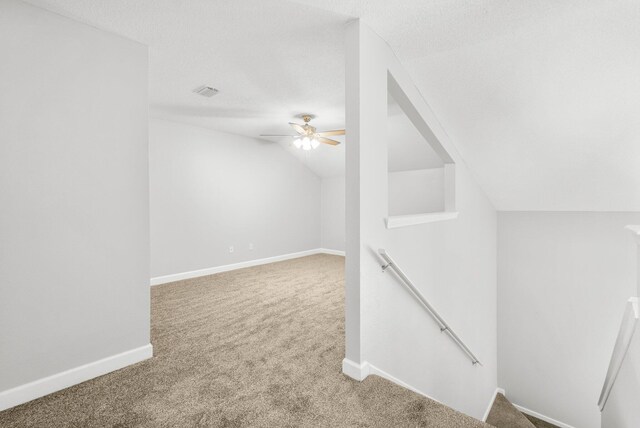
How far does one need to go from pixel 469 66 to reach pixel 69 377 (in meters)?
3.70

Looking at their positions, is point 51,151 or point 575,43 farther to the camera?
point 575,43

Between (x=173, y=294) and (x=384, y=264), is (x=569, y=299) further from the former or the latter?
(x=173, y=294)

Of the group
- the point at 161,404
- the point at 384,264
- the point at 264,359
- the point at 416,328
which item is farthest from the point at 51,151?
the point at 416,328

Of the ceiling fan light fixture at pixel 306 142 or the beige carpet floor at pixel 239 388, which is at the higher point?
the ceiling fan light fixture at pixel 306 142

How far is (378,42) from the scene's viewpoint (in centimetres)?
207

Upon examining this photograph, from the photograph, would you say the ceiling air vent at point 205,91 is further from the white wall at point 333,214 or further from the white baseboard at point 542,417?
the white baseboard at point 542,417

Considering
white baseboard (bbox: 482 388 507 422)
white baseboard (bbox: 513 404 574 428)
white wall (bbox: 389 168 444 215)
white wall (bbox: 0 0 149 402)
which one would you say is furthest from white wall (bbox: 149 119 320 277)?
white baseboard (bbox: 513 404 574 428)

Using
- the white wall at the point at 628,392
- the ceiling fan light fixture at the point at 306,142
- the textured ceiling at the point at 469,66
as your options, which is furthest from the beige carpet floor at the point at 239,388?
the textured ceiling at the point at 469,66

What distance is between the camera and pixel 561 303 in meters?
4.35

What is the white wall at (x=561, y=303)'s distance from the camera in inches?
155

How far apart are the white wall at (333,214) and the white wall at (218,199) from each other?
578 millimetres

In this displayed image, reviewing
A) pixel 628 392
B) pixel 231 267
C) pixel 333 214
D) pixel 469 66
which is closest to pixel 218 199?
pixel 231 267

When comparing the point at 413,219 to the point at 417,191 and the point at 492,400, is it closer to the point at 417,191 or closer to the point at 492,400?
the point at 417,191

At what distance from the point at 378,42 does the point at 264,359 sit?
2.49 metres
